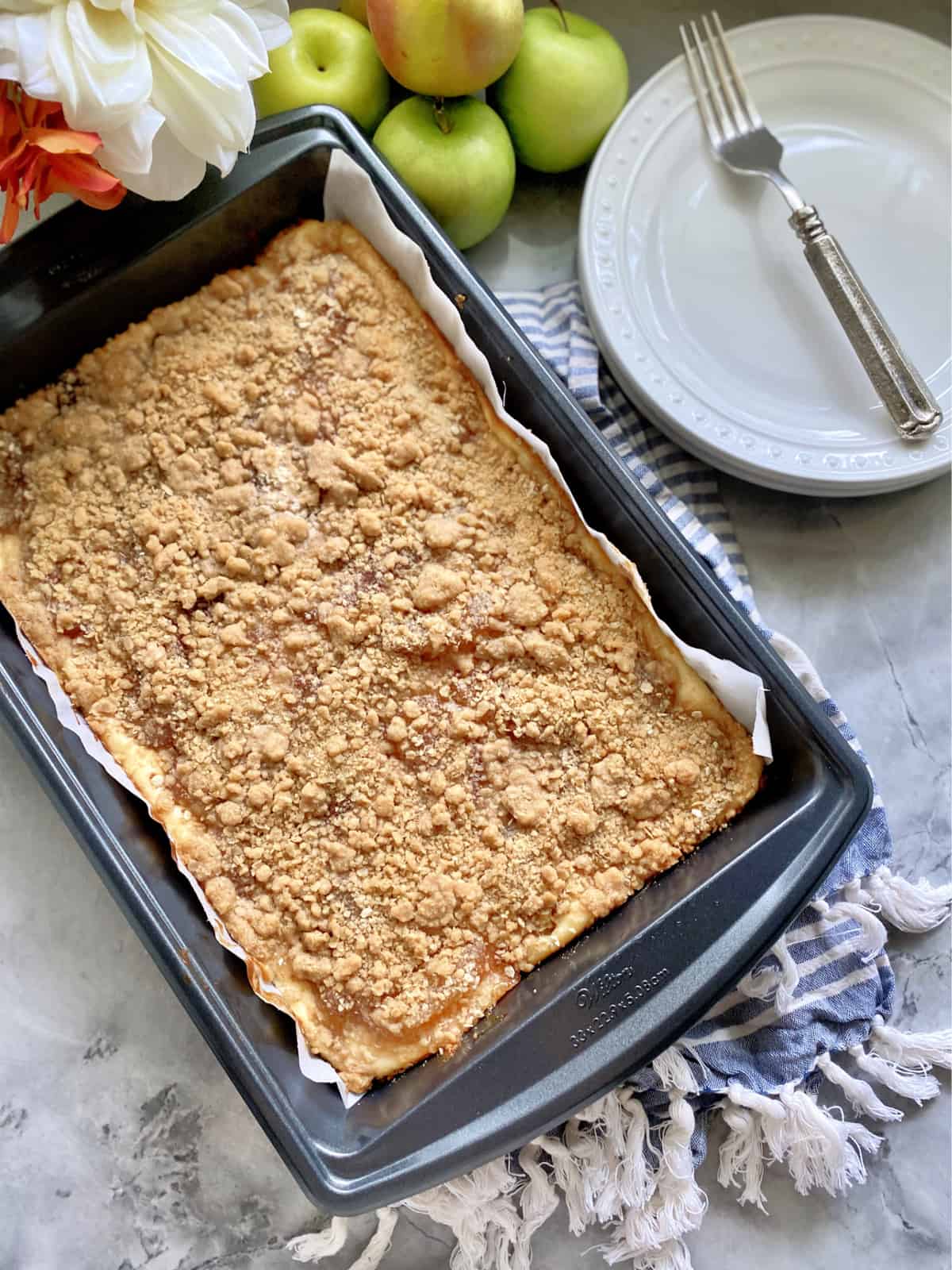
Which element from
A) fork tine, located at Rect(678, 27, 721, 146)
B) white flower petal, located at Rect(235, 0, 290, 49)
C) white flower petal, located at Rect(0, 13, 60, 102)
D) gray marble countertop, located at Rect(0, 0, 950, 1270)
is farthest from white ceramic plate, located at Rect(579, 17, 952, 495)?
white flower petal, located at Rect(0, 13, 60, 102)

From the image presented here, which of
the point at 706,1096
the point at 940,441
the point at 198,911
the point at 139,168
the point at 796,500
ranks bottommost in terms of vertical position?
the point at 706,1096

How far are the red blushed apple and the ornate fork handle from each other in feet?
1.30

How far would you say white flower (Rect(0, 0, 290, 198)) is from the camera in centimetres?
95

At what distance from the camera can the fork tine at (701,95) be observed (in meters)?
1.32

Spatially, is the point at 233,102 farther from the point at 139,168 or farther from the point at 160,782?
the point at 160,782

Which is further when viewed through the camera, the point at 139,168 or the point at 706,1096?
the point at 706,1096

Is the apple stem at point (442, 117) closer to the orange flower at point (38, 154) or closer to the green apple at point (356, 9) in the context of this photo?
the green apple at point (356, 9)

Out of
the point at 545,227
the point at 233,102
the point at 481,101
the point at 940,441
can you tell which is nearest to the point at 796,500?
the point at 940,441

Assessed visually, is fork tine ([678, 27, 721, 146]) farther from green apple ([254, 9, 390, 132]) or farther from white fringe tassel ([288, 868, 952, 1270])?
white fringe tassel ([288, 868, 952, 1270])

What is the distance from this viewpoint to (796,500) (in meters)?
1.36

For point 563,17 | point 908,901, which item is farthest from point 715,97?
point 908,901

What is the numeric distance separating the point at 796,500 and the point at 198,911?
84 centimetres

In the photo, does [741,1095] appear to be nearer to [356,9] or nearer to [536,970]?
[536,970]

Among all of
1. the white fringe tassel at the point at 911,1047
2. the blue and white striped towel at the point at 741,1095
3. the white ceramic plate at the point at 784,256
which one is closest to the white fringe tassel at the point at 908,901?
the blue and white striped towel at the point at 741,1095
